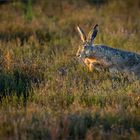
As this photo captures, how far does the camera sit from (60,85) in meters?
8.23

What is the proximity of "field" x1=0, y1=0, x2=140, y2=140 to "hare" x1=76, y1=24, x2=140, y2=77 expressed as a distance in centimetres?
19

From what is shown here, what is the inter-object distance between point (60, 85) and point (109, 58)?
1.49 metres

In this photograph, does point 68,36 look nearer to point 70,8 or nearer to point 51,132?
point 70,8

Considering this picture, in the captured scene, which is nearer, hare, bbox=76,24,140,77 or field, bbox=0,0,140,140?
field, bbox=0,0,140,140

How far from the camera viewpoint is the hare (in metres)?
9.31

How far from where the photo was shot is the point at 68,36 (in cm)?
1247

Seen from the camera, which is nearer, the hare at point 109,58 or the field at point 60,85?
the field at point 60,85

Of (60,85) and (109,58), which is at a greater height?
(109,58)

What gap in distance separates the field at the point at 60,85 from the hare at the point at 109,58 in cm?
19

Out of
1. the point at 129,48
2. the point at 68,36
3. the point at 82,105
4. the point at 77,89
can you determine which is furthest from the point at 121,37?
the point at 82,105

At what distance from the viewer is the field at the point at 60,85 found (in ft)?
21.3

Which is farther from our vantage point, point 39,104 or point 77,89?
point 77,89

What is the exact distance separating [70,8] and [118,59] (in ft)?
23.7

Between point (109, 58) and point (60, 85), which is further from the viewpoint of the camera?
point (109, 58)
